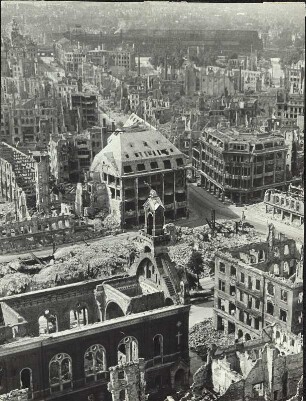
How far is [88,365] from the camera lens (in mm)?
54688

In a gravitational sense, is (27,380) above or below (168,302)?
below

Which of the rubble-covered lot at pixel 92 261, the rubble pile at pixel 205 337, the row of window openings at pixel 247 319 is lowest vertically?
the rubble pile at pixel 205 337

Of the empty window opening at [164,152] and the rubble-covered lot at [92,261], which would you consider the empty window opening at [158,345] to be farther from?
the empty window opening at [164,152]

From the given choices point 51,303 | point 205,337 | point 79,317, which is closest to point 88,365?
point 51,303

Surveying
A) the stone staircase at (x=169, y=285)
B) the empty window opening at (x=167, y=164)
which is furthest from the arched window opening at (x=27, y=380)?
the empty window opening at (x=167, y=164)

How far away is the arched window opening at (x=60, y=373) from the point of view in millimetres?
51156

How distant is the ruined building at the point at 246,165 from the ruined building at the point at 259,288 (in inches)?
A: 1531

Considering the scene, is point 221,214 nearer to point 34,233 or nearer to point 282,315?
point 34,233

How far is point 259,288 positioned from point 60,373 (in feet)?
71.8

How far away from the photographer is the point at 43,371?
5059cm

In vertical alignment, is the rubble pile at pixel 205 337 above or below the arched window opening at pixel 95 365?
below

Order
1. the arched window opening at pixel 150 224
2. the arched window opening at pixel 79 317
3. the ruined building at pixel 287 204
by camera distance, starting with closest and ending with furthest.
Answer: the arched window opening at pixel 150 224 < the arched window opening at pixel 79 317 < the ruined building at pixel 287 204

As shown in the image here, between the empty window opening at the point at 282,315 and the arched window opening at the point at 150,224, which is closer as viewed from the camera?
the arched window opening at the point at 150,224

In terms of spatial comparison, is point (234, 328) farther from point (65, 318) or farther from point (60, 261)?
point (60, 261)
